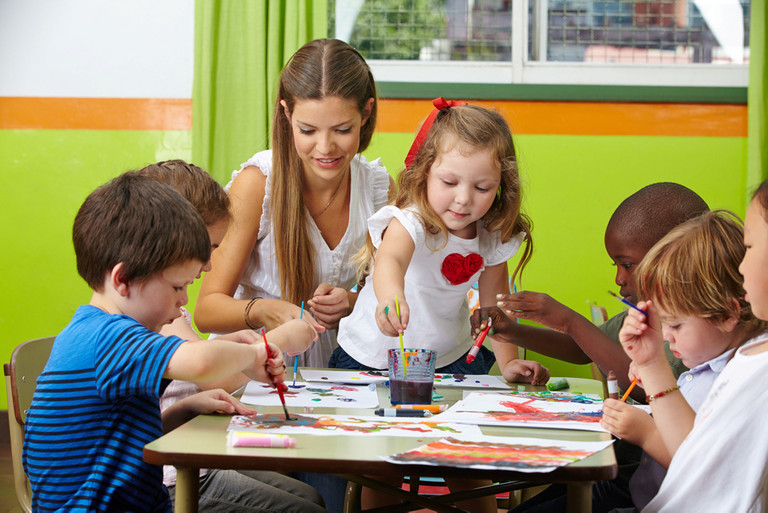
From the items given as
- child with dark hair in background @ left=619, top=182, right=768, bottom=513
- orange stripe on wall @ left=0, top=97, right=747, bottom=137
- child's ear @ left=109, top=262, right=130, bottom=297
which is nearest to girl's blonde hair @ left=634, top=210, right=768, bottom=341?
child with dark hair in background @ left=619, top=182, right=768, bottom=513

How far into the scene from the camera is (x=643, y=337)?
1205 mm

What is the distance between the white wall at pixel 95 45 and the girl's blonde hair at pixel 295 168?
151 centimetres

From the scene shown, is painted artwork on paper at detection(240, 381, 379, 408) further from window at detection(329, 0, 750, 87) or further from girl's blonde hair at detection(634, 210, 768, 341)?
window at detection(329, 0, 750, 87)

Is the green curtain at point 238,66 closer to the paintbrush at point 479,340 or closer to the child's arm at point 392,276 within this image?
the child's arm at point 392,276

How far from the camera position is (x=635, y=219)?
6.17ft

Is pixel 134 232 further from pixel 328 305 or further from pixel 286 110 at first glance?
pixel 286 110

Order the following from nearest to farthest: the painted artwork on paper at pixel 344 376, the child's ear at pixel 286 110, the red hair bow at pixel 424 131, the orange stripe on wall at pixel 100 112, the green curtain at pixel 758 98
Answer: the painted artwork on paper at pixel 344 376, the red hair bow at pixel 424 131, the child's ear at pixel 286 110, the green curtain at pixel 758 98, the orange stripe on wall at pixel 100 112

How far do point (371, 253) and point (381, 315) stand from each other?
47cm

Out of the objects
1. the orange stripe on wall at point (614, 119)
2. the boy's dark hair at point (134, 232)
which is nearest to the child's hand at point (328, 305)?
the boy's dark hair at point (134, 232)

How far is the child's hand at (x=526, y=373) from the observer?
1.64m

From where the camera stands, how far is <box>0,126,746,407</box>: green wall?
329 cm

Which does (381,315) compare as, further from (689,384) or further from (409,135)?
(409,135)

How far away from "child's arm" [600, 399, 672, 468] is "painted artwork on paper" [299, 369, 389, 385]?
549mm

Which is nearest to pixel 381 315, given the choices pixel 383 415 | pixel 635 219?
pixel 383 415
